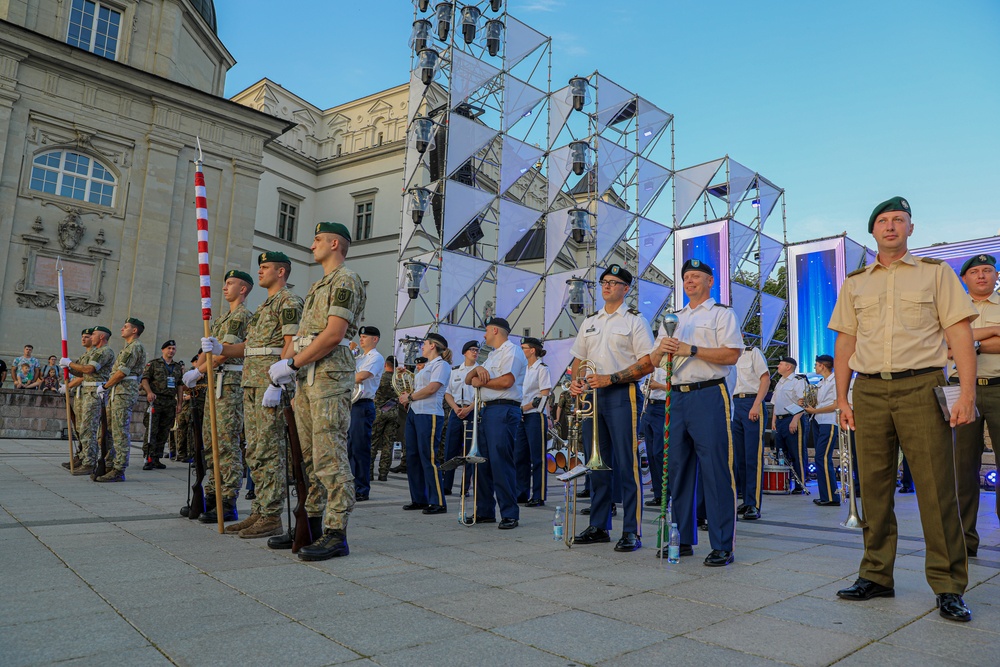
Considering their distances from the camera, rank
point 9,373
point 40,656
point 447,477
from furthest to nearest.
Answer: point 9,373
point 447,477
point 40,656

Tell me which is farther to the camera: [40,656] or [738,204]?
[738,204]

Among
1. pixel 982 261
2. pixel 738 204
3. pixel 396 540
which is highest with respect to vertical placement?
pixel 738 204

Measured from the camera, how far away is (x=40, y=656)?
2.36 metres

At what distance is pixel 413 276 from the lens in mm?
19297

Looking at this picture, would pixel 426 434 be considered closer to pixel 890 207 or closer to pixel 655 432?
pixel 655 432

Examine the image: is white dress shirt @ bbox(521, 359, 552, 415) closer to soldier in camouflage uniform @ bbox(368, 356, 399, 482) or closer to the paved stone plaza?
soldier in camouflage uniform @ bbox(368, 356, 399, 482)

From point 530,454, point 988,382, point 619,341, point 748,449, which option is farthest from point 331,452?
point 748,449

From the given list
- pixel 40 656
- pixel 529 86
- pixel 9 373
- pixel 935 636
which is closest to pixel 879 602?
pixel 935 636

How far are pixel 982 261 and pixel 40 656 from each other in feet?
20.8

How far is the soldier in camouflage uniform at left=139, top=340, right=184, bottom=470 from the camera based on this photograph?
11.2 metres

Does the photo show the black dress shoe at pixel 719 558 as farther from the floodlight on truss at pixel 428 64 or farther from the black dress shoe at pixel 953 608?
the floodlight on truss at pixel 428 64

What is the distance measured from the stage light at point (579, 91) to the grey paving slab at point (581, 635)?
2119cm

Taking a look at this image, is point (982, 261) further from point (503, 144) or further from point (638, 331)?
point (503, 144)

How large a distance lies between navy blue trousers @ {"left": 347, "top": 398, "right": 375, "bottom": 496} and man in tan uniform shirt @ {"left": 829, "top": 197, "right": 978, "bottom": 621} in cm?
544
